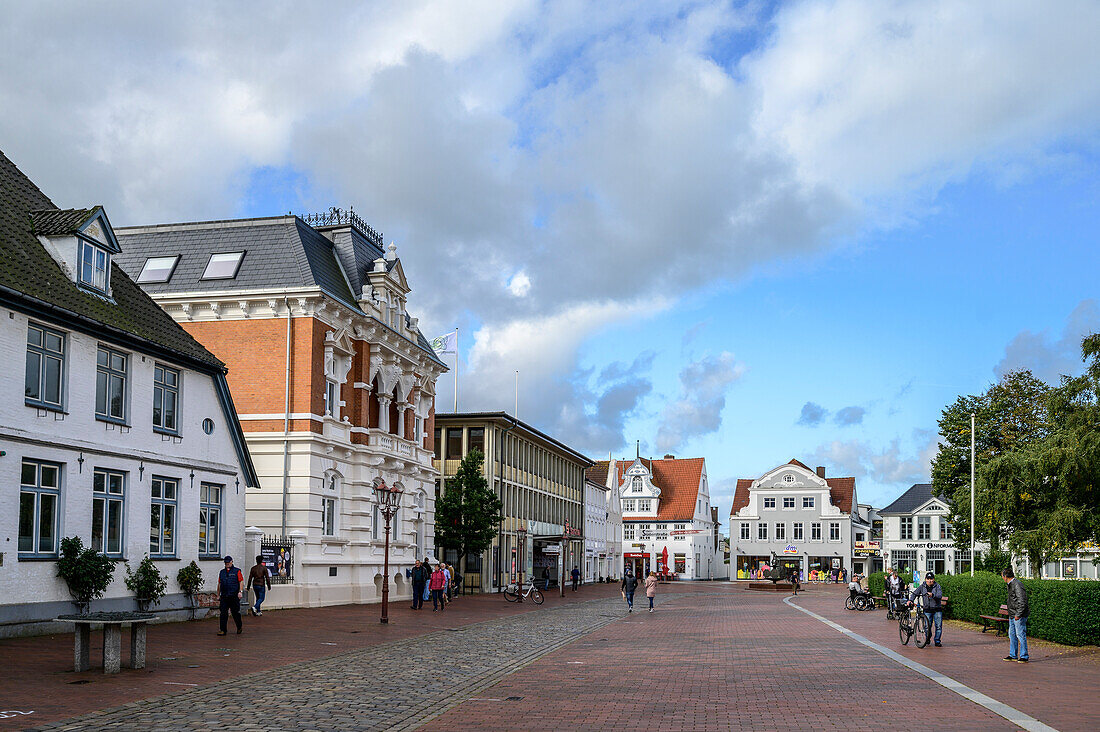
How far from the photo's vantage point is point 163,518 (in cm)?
2478

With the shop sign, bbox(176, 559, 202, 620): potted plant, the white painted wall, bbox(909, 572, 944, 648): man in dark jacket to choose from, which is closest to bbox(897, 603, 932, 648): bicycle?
bbox(909, 572, 944, 648): man in dark jacket

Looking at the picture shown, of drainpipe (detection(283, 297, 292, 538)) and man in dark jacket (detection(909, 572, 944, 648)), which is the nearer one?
man in dark jacket (detection(909, 572, 944, 648))

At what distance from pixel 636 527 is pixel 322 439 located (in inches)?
2863

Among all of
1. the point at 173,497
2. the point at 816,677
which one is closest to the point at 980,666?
the point at 816,677

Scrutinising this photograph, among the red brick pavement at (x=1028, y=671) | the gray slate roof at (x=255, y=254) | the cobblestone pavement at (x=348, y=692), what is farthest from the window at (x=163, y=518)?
the red brick pavement at (x=1028, y=671)

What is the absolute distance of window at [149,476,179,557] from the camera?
24328mm

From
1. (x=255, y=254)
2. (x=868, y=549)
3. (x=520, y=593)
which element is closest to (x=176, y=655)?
(x=255, y=254)

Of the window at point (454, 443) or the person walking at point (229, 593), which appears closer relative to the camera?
the person walking at point (229, 593)

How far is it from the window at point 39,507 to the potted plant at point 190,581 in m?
4.51

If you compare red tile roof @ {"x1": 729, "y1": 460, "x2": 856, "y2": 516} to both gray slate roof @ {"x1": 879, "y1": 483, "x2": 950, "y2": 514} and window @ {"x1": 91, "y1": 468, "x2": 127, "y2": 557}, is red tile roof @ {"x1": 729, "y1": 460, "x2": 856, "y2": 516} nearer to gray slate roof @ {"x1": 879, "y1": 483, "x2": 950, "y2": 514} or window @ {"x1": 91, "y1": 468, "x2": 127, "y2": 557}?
gray slate roof @ {"x1": 879, "y1": 483, "x2": 950, "y2": 514}

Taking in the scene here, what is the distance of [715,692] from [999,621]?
44.6ft

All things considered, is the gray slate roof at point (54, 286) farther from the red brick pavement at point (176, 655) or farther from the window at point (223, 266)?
the window at point (223, 266)

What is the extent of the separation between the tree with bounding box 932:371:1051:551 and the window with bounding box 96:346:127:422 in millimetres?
34570

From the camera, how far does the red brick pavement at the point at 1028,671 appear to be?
41.5 ft
